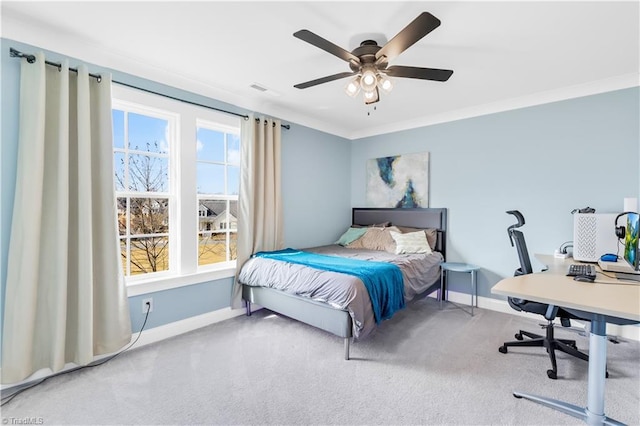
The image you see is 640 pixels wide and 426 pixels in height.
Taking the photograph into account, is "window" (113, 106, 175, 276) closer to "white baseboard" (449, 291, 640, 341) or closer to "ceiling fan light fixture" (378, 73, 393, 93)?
"ceiling fan light fixture" (378, 73, 393, 93)

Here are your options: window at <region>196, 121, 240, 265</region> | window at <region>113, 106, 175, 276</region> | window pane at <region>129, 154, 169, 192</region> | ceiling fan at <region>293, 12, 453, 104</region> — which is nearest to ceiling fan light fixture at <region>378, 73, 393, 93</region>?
ceiling fan at <region>293, 12, 453, 104</region>

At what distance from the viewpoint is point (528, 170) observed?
3.27m

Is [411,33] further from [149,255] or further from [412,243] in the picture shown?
[149,255]

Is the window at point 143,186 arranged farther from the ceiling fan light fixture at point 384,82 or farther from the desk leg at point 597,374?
the desk leg at point 597,374

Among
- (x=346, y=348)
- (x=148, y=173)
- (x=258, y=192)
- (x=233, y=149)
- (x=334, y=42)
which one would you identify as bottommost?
(x=346, y=348)

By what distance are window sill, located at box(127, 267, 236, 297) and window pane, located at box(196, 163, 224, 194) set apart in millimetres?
885

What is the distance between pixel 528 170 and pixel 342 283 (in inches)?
103

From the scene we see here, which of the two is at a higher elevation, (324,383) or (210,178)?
(210,178)

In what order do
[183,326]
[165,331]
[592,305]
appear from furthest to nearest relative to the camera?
[183,326]
[165,331]
[592,305]

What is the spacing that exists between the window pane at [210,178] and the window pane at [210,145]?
86 mm

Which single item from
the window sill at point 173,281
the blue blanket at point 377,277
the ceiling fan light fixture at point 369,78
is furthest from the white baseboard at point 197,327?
the ceiling fan light fixture at point 369,78

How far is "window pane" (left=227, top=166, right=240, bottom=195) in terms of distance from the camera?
3.38 metres

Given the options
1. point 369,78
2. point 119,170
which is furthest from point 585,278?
point 119,170

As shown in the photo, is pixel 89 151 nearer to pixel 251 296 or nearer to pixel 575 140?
pixel 251 296
